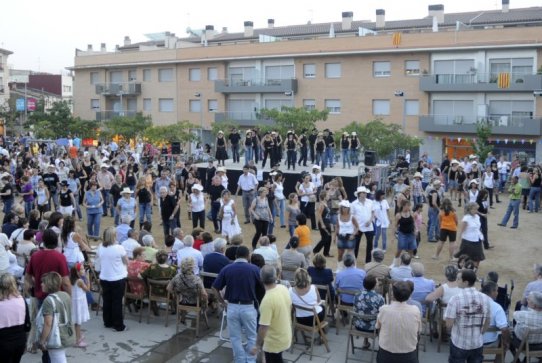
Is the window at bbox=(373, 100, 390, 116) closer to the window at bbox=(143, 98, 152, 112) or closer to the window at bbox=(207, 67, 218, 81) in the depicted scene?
the window at bbox=(207, 67, 218, 81)

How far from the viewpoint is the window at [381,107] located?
40.4 meters

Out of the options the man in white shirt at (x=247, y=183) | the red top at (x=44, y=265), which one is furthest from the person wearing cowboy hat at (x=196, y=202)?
the red top at (x=44, y=265)

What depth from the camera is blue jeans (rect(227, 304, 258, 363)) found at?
22.2ft

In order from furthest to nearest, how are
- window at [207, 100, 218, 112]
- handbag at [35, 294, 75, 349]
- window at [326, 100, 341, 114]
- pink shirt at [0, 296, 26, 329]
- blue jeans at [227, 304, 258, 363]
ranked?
window at [207, 100, 218, 112] < window at [326, 100, 341, 114] < blue jeans at [227, 304, 258, 363] < handbag at [35, 294, 75, 349] < pink shirt at [0, 296, 26, 329]

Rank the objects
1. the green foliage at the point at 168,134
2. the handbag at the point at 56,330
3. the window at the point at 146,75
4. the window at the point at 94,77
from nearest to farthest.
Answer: the handbag at the point at 56,330, the green foliage at the point at 168,134, the window at the point at 146,75, the window at the point at 94,77

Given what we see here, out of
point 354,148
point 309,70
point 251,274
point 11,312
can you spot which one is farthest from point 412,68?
point 11,312

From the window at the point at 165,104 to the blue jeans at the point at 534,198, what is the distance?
36707 mm

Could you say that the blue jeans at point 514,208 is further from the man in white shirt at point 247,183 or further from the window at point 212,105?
the window at point 212,105

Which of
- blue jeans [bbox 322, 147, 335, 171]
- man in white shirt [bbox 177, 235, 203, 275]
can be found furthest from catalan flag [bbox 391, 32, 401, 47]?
man in white shirt [bbox 177, 235, 203, 275]

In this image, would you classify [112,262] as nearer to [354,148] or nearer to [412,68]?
[354,148]

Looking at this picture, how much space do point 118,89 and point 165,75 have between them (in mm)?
5098

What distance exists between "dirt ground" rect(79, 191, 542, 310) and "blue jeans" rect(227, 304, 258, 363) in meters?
5.70

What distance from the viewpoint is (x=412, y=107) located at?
39.5 m

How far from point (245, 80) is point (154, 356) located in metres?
40.0
